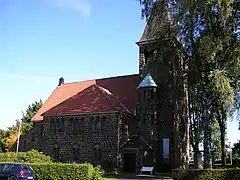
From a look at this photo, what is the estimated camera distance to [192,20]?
2827 centimetres

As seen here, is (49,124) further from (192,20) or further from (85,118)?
(192,20)

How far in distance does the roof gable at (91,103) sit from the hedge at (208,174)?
17.1 meters

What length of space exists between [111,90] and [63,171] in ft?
77.5

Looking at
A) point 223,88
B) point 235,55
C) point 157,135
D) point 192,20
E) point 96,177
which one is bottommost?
point 96,177

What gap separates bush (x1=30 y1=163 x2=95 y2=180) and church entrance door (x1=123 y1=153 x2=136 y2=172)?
50.0ft

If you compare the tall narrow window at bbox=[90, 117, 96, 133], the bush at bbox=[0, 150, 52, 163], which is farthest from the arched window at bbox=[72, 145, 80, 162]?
the bush at bbox=[0, 150, 52, 163]

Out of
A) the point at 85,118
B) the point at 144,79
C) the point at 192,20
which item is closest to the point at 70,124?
the point at 85,118

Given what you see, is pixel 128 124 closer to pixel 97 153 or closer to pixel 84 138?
pixel 97 153

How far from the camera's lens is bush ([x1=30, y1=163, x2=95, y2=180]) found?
23.1 m

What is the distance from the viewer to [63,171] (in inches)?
923

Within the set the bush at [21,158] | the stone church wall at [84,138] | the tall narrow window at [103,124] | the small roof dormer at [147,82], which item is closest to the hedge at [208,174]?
the bush at [21,158]

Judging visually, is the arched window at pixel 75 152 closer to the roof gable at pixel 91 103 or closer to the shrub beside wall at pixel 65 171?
the roof gable at pixel 91 103

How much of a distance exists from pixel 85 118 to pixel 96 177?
18.7m

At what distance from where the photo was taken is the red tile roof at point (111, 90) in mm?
43594
